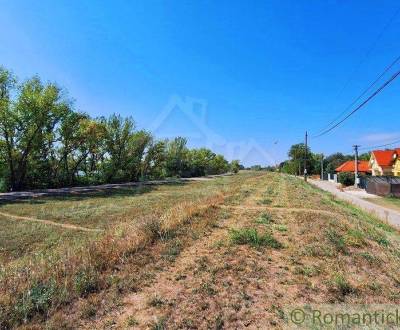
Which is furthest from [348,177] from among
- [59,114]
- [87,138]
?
[59,114]

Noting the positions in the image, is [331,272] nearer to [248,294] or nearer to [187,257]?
[248,294]

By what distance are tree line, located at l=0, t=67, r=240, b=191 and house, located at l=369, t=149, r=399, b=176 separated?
131ft

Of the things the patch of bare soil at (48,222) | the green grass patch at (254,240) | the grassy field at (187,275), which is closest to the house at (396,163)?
the grassy field at (187,275)

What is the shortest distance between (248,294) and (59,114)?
30332mm

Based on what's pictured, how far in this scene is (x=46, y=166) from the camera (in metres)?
31.8

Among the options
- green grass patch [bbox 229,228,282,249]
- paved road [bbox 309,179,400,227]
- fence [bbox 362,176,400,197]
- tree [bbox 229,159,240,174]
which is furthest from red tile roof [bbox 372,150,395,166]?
tree [bbox 229,159,240,174]

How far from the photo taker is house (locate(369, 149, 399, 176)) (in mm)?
51156

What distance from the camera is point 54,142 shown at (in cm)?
3209

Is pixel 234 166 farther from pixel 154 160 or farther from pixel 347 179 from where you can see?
pixel 347 179

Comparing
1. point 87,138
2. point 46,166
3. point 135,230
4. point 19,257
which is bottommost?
point 19,257

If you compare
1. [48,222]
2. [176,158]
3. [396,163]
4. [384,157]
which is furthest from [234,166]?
[48,222]

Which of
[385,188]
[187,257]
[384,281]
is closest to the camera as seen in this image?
[384,281]

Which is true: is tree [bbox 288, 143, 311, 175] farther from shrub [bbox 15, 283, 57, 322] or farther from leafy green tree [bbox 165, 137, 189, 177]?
shrub [bbox 15, 283, 57, 322]

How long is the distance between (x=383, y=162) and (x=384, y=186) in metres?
28.0
